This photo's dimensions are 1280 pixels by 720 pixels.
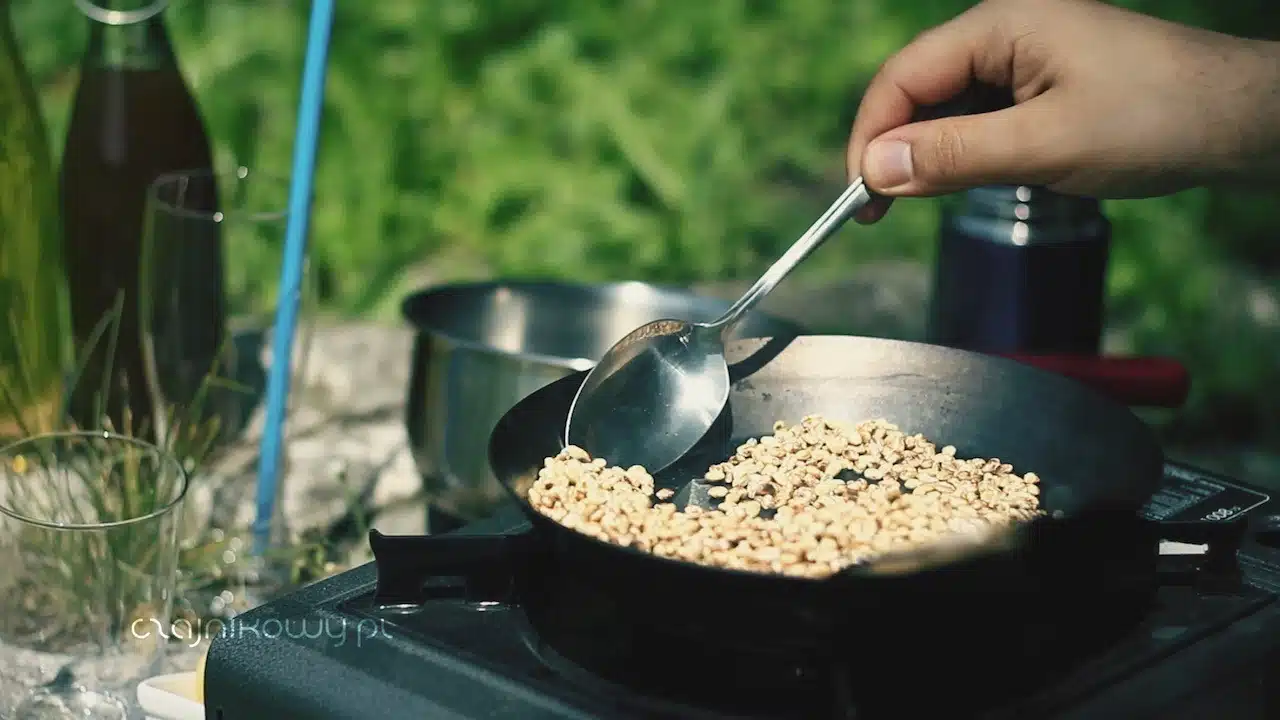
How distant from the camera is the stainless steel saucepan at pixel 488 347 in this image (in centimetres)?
145

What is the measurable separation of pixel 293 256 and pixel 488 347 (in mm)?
202

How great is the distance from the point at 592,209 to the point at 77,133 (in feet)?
4.43

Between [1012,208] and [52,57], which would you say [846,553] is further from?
[52,57]

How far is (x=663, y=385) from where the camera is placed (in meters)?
1.33

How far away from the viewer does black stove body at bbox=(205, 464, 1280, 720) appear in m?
0.98

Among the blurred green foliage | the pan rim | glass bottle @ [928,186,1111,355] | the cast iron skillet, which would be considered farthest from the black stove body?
the blurred green foliage

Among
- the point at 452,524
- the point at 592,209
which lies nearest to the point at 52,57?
the point at 592,209

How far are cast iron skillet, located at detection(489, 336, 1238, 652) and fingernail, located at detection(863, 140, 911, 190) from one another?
0.48ft

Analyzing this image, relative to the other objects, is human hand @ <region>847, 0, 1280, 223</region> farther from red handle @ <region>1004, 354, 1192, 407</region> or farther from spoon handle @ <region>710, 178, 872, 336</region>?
red handle @ <region>1004, 354, 1192, 407</region>

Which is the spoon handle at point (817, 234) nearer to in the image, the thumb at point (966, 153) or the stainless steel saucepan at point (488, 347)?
the thumb at point (966, 153)

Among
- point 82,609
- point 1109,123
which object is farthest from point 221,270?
point 1109,123

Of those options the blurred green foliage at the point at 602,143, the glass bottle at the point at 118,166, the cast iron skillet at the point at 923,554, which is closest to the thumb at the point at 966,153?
the cast iron skillet at the point at 923,554

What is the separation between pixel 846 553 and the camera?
1065 millimetres

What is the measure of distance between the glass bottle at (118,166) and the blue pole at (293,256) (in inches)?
9.9
